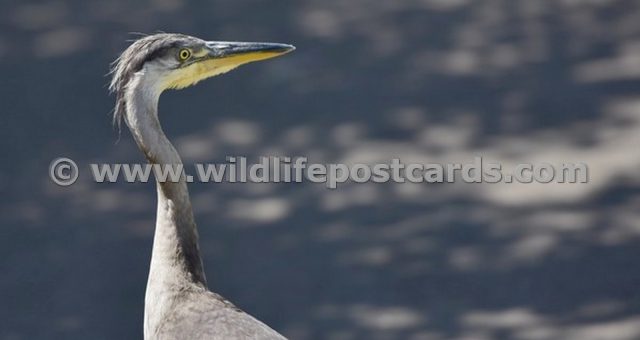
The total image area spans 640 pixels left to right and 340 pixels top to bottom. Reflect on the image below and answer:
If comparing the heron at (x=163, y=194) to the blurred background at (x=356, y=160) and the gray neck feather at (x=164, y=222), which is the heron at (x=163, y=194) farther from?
the blurred background at (x=356, y=160)

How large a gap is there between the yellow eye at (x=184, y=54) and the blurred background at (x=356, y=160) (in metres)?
1.45

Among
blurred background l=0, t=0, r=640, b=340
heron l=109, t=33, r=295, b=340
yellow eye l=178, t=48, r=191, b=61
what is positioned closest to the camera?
heron l=109, t=33, r=295, b=340

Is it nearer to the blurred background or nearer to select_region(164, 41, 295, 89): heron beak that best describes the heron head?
select_region(164, 41, 295, 89): heron beak

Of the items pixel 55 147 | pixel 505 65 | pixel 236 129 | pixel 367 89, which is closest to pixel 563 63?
pixel 505 65

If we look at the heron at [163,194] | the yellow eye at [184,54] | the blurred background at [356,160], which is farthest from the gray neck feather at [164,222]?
the blurred background at [356,160]

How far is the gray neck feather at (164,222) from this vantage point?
16.3 ft

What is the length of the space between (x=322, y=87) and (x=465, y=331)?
5.76 feet

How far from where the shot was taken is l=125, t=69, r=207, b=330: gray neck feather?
4961 millimetres

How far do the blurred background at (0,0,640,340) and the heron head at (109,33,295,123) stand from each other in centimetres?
137

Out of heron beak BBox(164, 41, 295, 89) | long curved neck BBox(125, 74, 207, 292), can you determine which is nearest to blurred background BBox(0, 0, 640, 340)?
long curved neck BBox(125, 74, 207, 292)

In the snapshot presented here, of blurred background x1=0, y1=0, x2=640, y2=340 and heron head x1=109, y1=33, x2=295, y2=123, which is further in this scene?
blurred background x1=0, y1=0, x2=640, y2=340

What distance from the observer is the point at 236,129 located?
6.95 m

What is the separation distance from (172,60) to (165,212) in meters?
0.56

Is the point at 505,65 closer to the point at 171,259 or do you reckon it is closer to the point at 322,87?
the point at 322,87
